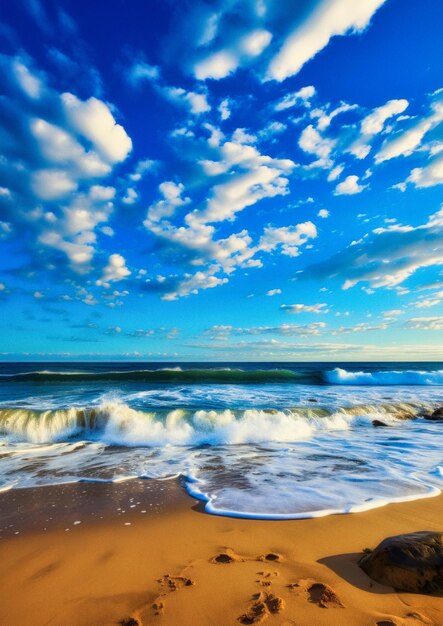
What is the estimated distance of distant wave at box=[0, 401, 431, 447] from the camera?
959cm

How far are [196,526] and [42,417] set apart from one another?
9429 mm

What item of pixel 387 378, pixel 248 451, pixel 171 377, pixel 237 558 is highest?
pixel 171 377

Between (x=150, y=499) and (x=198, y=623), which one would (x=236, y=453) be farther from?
(x=198, y=623)

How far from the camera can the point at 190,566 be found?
116 inches

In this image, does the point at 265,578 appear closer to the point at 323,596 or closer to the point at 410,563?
the point at 323,596

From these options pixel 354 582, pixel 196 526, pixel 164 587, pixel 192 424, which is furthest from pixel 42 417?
pixel 354 582

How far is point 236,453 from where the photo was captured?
7.77m

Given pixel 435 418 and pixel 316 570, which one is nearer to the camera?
pixel 316 570

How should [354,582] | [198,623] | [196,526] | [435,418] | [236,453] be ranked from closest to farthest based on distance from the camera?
[198,623], [354,582], [196,526], [236,453], [435,418]

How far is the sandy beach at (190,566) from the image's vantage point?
90.4 inches

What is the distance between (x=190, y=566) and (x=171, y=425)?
8.02 m

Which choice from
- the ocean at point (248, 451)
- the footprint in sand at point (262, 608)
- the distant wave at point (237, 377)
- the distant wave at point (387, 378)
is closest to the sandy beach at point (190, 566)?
the footprint in sand at point (262, 608)

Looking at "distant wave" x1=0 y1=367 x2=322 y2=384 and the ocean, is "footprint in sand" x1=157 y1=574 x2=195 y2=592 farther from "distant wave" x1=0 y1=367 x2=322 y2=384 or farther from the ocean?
"distant wave" x1=0 y1=367 x2=322 y2=384

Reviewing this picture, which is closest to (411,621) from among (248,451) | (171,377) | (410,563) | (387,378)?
(410,563)
